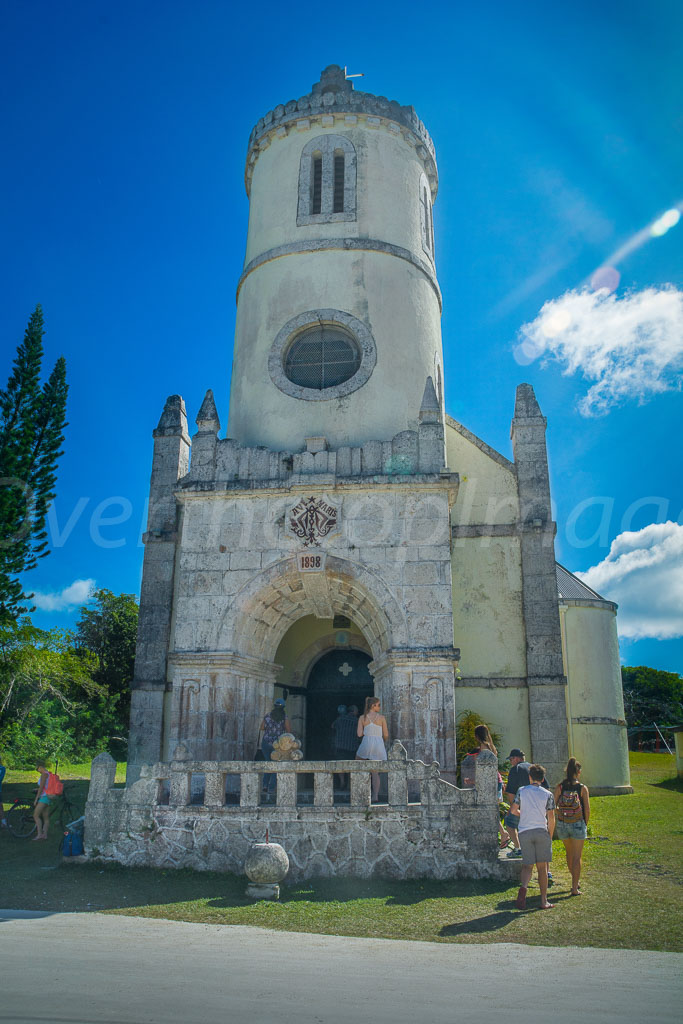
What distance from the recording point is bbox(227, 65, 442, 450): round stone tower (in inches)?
632

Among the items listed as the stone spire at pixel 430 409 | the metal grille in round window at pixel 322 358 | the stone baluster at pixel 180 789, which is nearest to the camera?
the stone baluster at pixel 180 789

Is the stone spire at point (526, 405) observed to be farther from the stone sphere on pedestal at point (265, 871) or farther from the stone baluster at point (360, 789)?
the stone sphere on pedestal at point (265, 871)

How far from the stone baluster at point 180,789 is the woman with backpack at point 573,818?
16.7 feet

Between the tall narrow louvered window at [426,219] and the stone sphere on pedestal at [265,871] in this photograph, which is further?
the tall narrow louvered window at [426,219]

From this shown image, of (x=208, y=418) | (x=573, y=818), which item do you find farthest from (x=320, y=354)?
(x=573, y=818)

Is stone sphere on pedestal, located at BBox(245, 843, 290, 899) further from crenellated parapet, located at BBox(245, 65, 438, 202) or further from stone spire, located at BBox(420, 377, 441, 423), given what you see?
crenellated parapet, located at BBox(245, 65, 438, 202)

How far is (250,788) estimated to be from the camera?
36.4 ft

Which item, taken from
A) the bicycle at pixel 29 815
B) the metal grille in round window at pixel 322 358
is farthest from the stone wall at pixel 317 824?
the metal grille in round window at pixel 322 358

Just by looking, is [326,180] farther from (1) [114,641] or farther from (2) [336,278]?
(1) [114,641]

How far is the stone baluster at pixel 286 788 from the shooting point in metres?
11.0

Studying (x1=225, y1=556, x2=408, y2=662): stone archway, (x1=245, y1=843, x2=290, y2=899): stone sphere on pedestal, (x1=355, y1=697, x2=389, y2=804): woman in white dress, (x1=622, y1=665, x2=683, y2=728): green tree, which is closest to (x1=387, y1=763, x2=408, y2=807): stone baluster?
(x1=355, y1=697, x2=389, y2=804): woman in white dress

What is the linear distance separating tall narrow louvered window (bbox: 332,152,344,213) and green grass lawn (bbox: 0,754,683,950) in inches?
532

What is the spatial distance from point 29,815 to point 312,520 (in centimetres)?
733

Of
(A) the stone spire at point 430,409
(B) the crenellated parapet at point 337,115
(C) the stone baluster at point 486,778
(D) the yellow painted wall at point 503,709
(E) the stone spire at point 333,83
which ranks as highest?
(E) the stone spire at point 333,83
